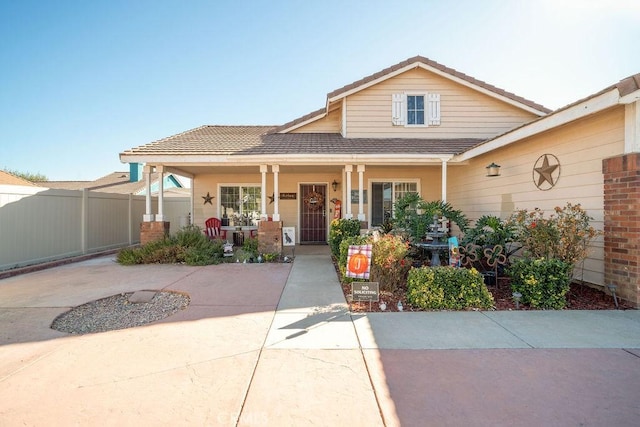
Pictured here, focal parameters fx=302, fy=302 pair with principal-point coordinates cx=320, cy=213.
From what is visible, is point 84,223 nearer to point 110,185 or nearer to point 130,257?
point 130,257

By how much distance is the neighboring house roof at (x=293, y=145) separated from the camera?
327 inches

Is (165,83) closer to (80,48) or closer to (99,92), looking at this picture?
(80,48)

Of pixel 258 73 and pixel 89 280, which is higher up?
pixel 258 73

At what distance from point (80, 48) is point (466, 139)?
13.1 meters

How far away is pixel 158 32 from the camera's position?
9.77 metres

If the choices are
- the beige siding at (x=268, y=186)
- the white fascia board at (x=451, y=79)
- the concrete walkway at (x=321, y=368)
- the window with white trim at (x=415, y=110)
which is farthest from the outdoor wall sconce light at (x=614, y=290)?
the beige siding at (x=268, y=186)

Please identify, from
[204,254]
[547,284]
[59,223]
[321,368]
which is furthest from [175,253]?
[547,284]

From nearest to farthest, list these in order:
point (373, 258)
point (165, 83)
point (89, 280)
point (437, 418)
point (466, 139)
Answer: point (437, 418)
point (373, 258)
point (89, 280)
point (466, 139)
point (165, 83)

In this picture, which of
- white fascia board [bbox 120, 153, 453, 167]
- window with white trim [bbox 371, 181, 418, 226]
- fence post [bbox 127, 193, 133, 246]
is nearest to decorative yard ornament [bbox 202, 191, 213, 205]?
fence post [bbox 127, 193, 133, 246]

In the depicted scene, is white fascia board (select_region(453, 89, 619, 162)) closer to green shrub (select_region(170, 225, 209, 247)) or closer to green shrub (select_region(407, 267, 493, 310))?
green shrub (select_region(407, 267, 493, 310))

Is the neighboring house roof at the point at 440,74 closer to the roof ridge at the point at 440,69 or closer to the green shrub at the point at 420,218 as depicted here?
the roof ridge at the point at 440,69

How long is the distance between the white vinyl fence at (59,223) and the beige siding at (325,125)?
6.75 m

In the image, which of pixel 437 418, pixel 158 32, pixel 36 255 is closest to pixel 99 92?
pixel 158 32

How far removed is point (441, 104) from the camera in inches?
387
